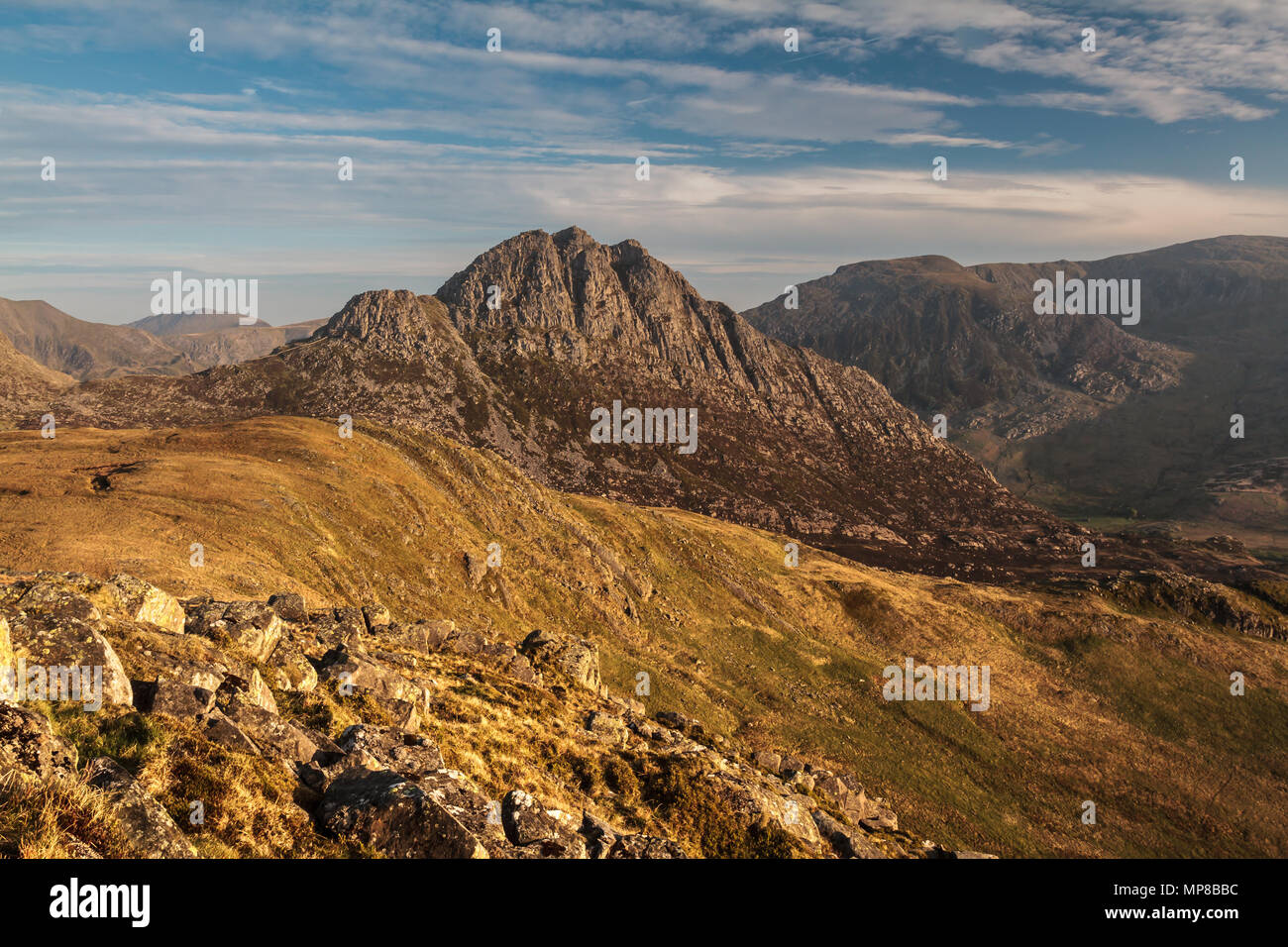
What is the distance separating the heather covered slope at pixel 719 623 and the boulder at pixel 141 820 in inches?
590

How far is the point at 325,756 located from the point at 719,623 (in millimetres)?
69965

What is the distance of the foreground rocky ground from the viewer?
1059 centimetres

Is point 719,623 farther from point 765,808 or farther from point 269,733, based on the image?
point 269,733

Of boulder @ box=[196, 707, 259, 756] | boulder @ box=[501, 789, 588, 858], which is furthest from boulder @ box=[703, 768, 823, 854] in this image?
boulder @ box=[196, 707, 259, 756]

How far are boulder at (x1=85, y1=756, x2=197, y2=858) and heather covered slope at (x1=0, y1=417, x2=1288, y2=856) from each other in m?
15.0

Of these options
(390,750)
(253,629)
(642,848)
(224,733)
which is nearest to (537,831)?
(642,848)

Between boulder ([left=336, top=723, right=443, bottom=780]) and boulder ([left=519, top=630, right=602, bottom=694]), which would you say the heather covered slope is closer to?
boulder ([left=336, top=723, right=443, bottom=780])

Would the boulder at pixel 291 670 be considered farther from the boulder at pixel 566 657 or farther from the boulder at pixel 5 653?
the boulder at pixel 566 657

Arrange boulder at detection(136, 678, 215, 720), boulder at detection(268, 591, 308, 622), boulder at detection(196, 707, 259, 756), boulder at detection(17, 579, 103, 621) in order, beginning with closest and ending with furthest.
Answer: boulder at detection(196, 707, 259, 756) < boulder at detection(136, 678, 215, 720) < boulder at detection(17, 579, 103, 621) < boulder at detection(268, 591, 308, 622)

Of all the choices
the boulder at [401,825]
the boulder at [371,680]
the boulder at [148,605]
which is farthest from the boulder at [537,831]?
the boulder at [148,605]

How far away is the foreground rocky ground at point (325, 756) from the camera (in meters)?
10.6
